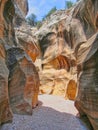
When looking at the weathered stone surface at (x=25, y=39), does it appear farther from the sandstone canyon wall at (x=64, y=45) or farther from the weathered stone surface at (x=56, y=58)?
the weathered stone surface at (x=56, y=58)

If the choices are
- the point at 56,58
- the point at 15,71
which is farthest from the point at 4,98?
the point at 56,58

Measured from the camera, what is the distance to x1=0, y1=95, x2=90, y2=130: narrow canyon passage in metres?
8.92

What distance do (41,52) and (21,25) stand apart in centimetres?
595

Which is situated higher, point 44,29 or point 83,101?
point 44,29

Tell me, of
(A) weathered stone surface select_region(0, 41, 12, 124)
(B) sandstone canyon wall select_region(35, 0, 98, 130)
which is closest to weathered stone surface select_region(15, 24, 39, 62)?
(B) sandstone canyon wall select_region(35, 0, 98, 130)

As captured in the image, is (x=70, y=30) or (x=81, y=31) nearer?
(x=81, y=31)

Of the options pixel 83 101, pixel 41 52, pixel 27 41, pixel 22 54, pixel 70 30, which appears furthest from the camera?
pixel 41 52

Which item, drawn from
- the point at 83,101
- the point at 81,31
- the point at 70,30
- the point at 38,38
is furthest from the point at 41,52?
the point at 83,101

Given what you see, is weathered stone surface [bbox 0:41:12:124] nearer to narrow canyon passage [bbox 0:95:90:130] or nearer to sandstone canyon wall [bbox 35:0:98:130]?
narrow canyon passage [bbox 0:95:90:130]

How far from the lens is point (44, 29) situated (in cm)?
2267

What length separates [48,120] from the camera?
9.77m

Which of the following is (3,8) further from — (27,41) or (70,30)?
(70,30)

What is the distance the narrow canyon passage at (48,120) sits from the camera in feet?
29.3

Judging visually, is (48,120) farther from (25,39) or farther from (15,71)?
(25,39)
